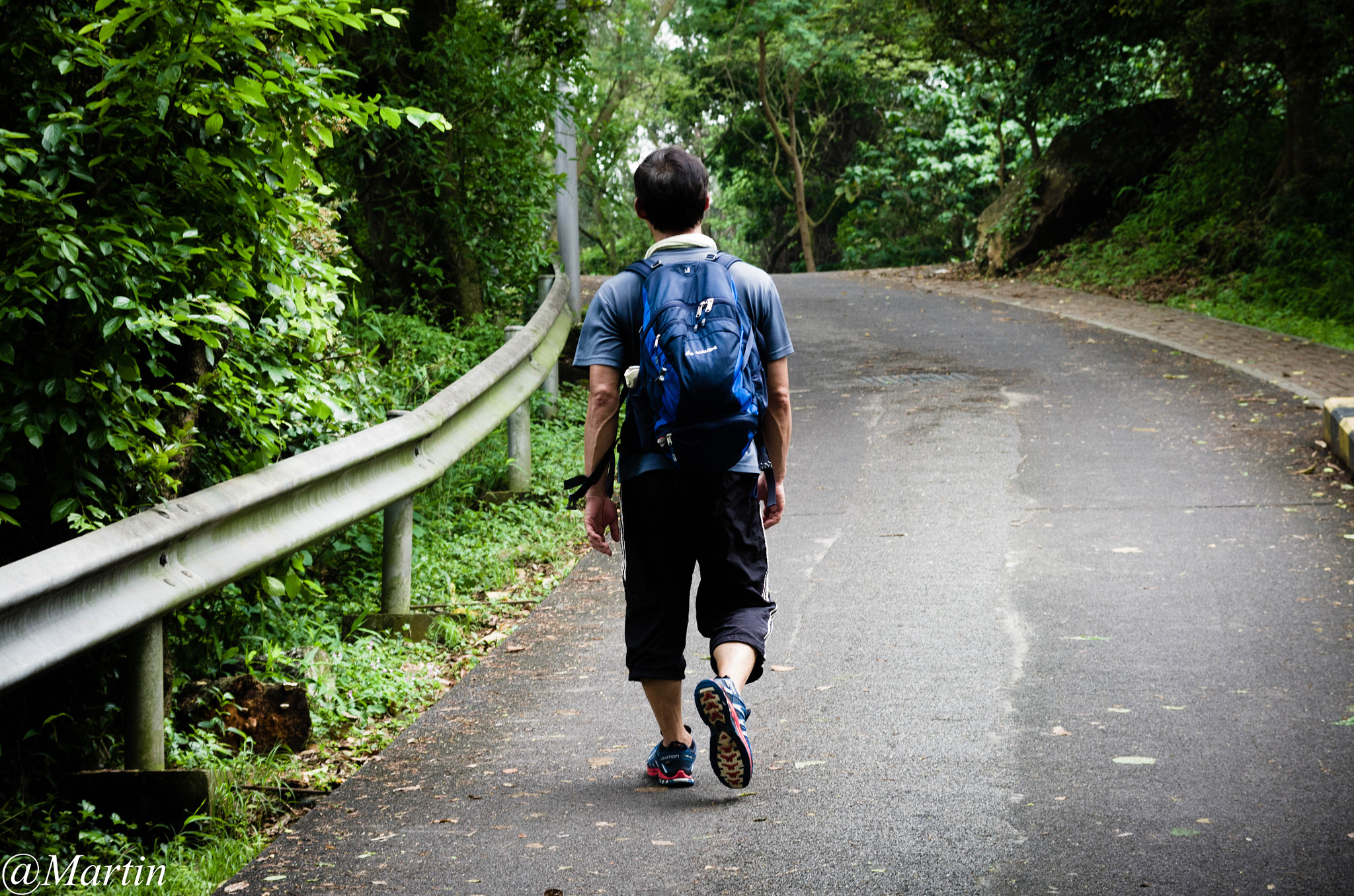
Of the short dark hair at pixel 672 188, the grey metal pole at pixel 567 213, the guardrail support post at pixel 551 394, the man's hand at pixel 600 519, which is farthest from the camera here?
the grey metal pole at pixel 567 213

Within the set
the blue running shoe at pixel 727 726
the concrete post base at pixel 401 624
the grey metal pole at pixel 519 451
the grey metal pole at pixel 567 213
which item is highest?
the grey metal pole at pixel 567 213

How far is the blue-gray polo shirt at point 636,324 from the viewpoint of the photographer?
4.00 metres

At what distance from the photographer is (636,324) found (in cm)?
403

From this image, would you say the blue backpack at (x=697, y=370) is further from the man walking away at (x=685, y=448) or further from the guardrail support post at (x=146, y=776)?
the guardrail support post at (x=146, y=776)

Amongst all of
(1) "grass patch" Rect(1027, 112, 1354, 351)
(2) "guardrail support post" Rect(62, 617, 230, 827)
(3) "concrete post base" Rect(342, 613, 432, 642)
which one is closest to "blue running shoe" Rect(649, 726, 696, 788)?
(2) "guardrail support post" Rect(62, 617, 230, 827)

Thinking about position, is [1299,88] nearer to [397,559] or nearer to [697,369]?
[397,559]

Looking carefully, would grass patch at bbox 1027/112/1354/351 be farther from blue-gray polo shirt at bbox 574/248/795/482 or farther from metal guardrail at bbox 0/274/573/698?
blue-gray polo shirt at bbox 574/248/795/482

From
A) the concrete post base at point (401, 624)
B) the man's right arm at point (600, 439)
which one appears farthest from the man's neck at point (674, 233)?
the concrete post base at point (401, 624)

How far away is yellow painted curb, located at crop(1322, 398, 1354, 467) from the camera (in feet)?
26.0

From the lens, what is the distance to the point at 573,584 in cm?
677

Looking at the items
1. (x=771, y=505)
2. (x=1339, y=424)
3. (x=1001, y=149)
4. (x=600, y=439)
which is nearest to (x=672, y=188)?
(x=600, y=439)

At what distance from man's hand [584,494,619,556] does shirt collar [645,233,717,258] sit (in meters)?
0.82

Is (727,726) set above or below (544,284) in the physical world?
below

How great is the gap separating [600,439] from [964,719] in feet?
5.63
